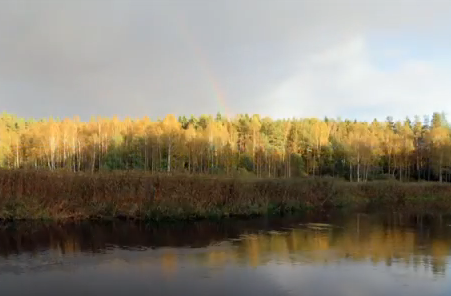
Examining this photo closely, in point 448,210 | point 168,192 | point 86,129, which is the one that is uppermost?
point 86,129

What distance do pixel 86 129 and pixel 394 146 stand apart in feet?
228

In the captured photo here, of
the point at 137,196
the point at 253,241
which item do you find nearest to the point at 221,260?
the point at 253,241

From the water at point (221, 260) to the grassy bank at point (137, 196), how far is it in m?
1.59

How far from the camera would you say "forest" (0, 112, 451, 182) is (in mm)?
72125

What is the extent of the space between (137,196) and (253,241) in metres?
8.28

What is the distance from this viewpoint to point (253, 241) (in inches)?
613

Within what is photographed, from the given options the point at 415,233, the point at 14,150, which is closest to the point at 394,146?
the point at 415,233

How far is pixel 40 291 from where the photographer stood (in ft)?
29.8

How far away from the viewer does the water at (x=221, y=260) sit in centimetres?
962

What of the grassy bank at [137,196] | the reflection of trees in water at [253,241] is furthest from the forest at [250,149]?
the reflection of trees in water at [253,241]

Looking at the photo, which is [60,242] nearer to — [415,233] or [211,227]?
[211,227]

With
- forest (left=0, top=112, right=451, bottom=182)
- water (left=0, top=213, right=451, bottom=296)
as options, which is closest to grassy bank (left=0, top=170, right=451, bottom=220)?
water (left=0, top=213, right=451, bottom=296)

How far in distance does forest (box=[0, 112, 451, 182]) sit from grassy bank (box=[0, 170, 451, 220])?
139 ft

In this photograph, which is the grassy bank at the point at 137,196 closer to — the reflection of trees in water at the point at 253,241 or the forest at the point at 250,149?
the reflection of trees in water at the point at 253,241
